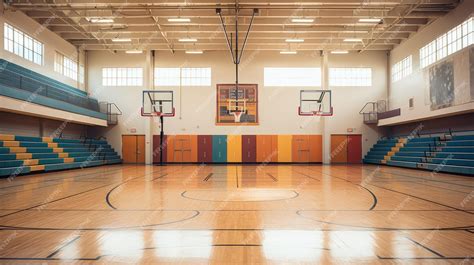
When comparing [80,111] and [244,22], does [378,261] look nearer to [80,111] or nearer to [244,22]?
[244,22]

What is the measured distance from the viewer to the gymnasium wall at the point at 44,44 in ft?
50.4

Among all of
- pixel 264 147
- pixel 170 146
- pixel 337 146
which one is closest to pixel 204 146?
pixel 170 146

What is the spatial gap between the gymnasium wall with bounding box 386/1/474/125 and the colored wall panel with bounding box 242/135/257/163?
7.96 m

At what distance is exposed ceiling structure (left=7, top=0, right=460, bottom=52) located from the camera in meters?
15.5

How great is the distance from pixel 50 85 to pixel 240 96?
1087cm

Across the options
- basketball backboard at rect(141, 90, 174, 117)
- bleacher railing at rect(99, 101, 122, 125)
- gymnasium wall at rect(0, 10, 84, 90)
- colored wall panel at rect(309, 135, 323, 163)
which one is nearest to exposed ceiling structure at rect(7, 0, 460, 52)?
gymnasium wall at rect(0, 10, 84, 90)

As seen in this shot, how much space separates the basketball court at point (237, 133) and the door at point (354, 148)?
14cm

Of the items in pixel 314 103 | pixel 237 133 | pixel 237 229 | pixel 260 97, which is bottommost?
pixel 237 229

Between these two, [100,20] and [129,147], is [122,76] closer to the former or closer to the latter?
[129,147]

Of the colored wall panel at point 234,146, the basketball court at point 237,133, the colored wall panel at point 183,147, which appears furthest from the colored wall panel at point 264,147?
the colored wall panel at point 183,147

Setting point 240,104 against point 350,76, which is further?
point 350,76

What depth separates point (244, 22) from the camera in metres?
17.9

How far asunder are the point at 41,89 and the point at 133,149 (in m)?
7.66

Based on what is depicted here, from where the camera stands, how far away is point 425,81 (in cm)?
1806
